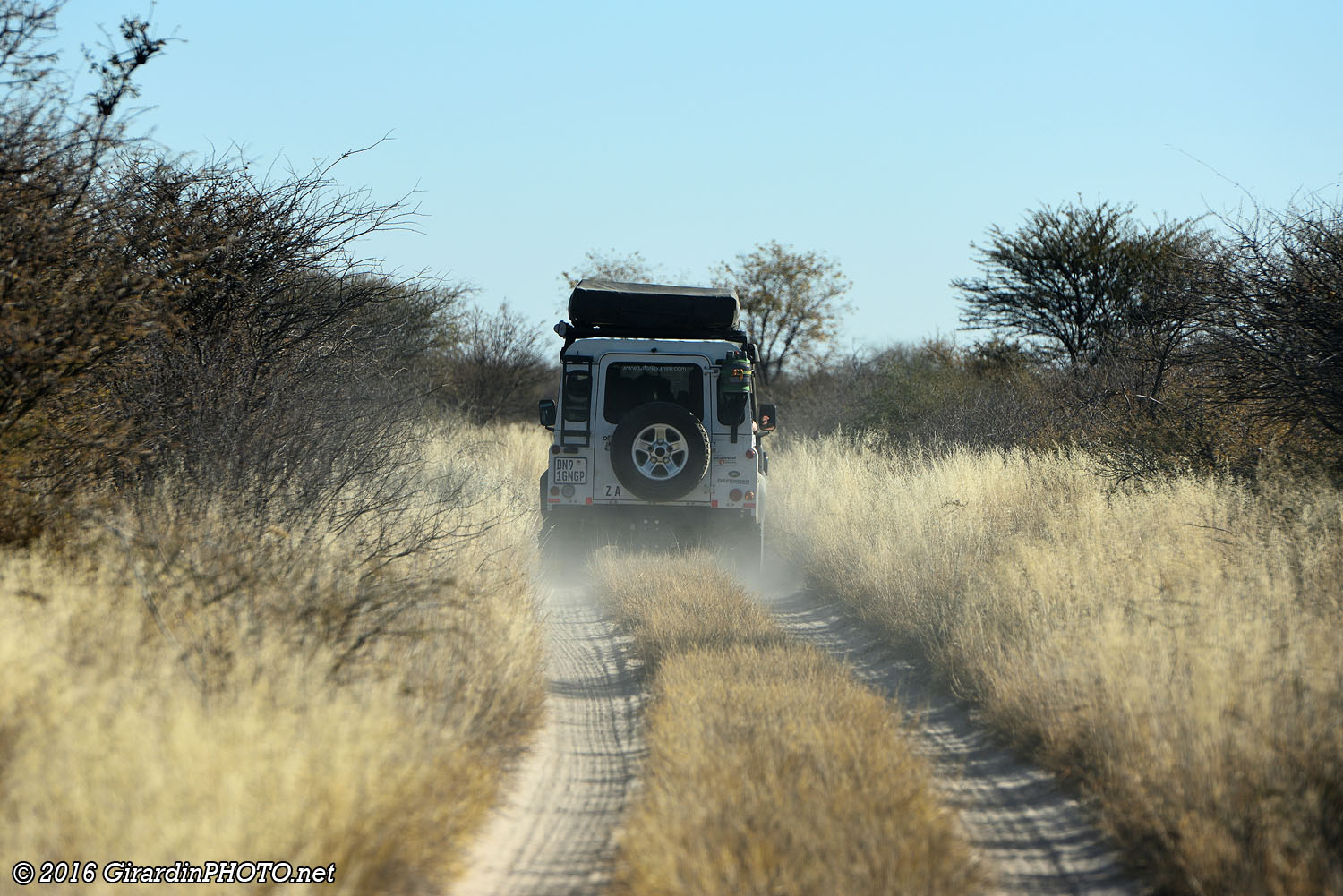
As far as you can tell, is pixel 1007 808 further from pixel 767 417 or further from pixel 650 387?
pixel 650 387

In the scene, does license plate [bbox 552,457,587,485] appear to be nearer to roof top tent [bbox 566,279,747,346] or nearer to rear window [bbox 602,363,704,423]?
rear window [bbox 602,363,704,423]

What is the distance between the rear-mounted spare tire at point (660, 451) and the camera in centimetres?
1109

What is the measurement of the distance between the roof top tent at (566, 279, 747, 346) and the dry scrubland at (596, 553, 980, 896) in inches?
232

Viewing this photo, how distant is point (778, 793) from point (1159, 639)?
271 centimetres

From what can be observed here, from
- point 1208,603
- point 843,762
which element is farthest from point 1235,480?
point 843,762

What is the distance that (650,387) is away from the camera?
38.2ft

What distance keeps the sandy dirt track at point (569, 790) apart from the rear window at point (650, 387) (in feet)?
12.4

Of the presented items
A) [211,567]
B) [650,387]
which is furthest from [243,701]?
[650,387]

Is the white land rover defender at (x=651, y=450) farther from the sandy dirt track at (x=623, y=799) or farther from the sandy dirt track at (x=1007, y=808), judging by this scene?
the sandy dirt track at (x=1007, y=808)

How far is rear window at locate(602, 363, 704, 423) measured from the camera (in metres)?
11.6

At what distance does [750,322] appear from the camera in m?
38.0

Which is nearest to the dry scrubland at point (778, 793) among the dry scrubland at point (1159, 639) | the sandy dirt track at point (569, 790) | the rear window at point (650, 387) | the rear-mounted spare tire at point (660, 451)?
the sandy dirt track at point (569, 790)

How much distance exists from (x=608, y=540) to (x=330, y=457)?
13.0 feet

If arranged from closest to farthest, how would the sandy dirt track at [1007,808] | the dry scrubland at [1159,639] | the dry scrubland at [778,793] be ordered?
the dry scrubland at [778,793] → the dry scrubland at [1159,639] → the sandy dirt track at [1007,808]
